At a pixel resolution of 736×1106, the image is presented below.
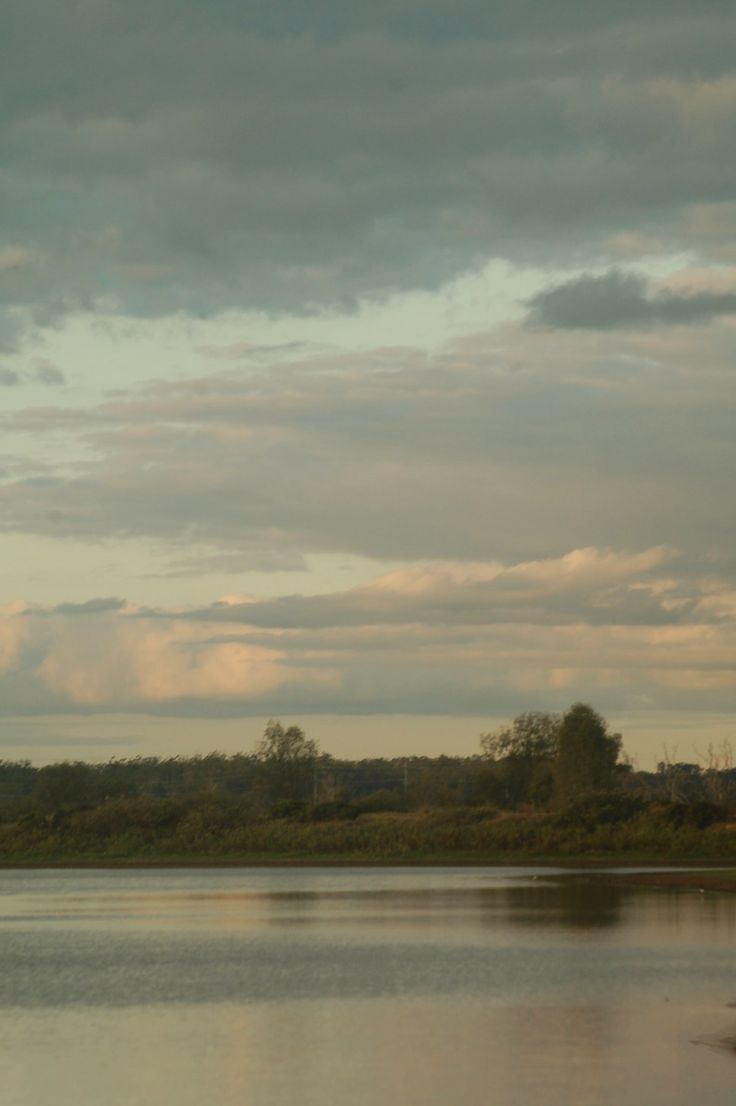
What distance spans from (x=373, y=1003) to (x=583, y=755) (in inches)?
3407

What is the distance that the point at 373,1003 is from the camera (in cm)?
2425

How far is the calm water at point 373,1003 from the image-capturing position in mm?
17031

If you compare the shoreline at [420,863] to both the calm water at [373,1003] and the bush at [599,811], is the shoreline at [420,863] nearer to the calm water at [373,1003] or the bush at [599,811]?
the bush at [599,811]

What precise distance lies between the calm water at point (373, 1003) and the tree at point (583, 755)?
61.3 metres

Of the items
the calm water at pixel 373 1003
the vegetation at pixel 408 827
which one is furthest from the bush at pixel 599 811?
the calm water at pixel 373 1003

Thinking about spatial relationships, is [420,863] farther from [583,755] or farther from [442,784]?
[442,784]

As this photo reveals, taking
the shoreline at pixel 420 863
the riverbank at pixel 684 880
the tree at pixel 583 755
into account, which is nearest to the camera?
the riverbank at pixel 684 880

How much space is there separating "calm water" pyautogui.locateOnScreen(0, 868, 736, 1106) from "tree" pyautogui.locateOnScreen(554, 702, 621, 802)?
201 feet

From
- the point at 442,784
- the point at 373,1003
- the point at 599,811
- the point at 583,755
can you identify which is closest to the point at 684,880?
the point at 599,811

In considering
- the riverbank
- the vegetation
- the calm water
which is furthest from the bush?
the calm water

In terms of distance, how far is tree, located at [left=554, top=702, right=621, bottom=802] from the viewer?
10819 cm

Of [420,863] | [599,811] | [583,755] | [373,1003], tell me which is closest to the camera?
[373,1003]

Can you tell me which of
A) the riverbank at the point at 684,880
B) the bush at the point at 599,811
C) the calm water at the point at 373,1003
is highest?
the bush at the point at 599,811

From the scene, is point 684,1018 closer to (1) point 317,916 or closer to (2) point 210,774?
(1) point 317,916
